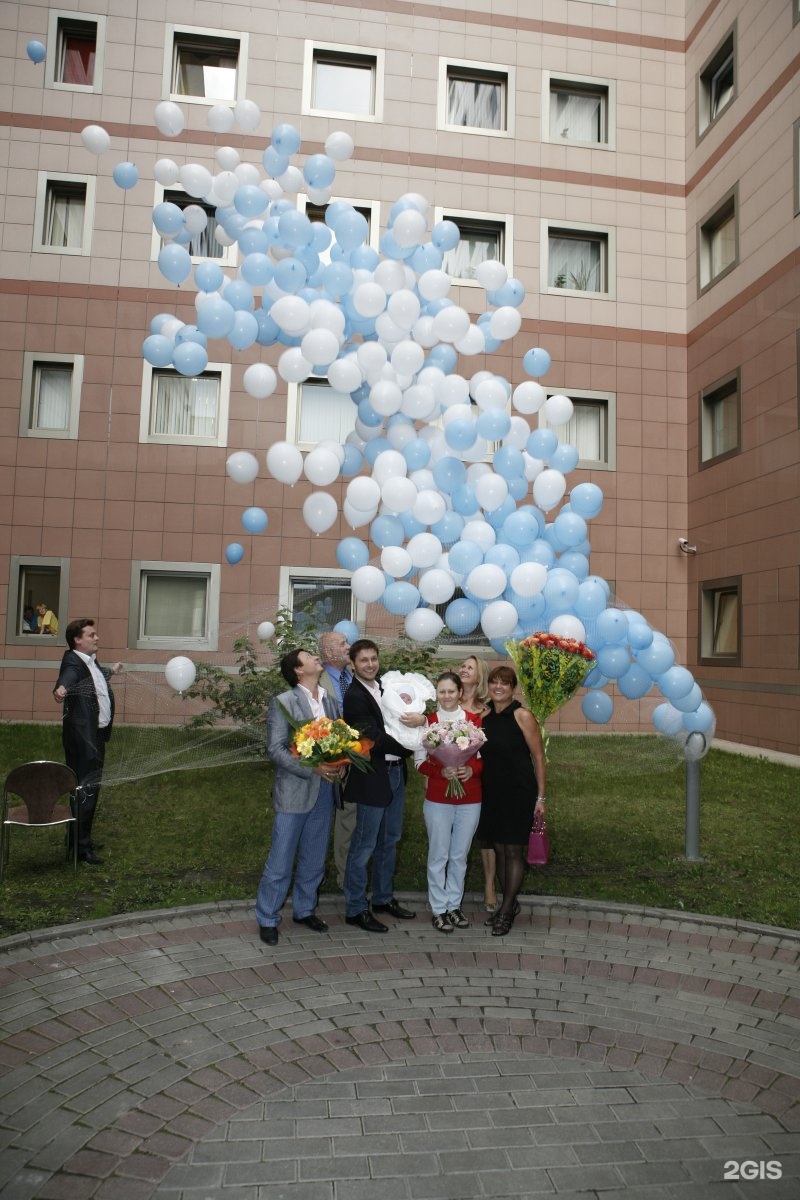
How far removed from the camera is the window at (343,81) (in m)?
16.8

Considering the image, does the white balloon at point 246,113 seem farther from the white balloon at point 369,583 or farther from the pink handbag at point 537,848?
the pink handbag at point 537,848

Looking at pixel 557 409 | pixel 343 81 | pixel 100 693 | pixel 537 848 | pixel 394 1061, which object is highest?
pixel 343 81

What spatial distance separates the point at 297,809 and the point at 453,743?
3.54 feet

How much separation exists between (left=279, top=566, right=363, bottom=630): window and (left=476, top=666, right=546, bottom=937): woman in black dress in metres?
2.45

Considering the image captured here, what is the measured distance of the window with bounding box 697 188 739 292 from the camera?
1619 centimetres

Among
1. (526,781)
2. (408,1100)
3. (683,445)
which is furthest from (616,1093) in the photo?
(683,445)

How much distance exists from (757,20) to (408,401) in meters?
12.8

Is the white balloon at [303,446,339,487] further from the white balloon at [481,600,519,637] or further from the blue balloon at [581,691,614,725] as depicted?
the blue balloon at [581,691,614,725]

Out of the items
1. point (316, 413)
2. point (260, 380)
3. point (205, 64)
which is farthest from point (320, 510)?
point (205, 64)

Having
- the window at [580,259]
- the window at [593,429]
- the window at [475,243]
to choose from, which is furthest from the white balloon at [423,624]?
the window at [580,259]

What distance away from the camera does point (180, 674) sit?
8.00 metres

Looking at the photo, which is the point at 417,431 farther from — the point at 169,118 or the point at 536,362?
the point at 169,118

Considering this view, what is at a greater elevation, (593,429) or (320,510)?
(593,429)

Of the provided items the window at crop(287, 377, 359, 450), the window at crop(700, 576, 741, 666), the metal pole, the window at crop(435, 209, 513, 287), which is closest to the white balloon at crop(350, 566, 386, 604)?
the metal pole
